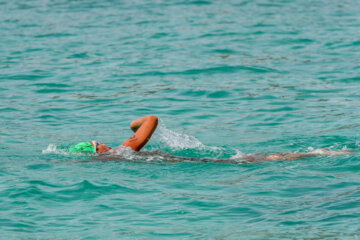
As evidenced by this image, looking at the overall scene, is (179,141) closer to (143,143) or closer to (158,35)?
(143,143)

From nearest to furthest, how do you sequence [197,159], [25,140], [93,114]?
[197,159]
[25,140]
[93,114]

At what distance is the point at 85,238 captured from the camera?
7.18 metres

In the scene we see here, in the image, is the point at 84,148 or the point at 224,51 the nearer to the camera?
the point at 84,148

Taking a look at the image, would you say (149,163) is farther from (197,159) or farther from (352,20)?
(352,20)

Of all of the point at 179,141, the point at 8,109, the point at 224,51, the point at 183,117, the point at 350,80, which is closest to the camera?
the point at 179,141

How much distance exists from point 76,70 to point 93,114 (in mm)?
4653

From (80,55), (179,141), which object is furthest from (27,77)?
(179,141)

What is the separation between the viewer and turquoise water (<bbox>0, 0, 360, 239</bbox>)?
307 inches

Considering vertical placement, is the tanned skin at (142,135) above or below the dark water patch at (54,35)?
below

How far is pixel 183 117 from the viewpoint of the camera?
13836 mm

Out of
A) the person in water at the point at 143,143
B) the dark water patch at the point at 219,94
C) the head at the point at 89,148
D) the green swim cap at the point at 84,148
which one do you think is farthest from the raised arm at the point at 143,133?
the dark water patch at the point at 219,94

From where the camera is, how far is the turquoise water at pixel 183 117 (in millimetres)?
7805

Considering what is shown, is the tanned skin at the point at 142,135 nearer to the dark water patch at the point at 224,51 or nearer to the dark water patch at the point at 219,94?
the dark water patch at the point at 219,94

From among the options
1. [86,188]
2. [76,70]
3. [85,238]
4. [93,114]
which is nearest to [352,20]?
[76,70]
